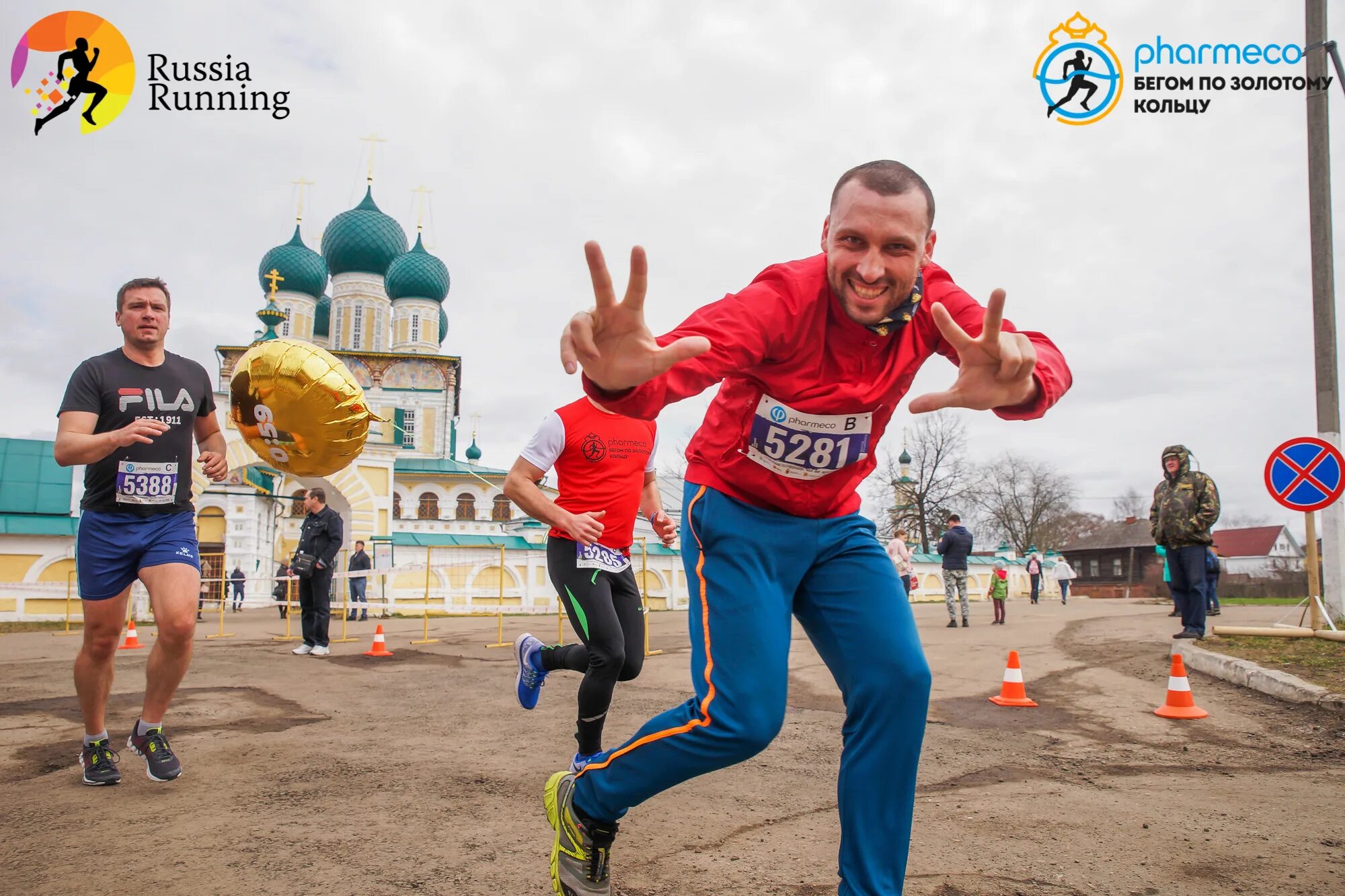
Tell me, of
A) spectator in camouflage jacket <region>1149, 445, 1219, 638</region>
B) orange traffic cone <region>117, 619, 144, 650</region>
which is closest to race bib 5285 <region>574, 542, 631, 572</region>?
spectator in camouflage jacket <region>1149, 445, 1219, 638</region>

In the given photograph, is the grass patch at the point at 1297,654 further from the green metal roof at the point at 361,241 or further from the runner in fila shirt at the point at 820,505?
the green metal roof at the point at 361,241

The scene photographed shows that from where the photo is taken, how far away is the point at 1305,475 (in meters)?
9.20

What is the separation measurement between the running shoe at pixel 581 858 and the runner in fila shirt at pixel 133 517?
2.48 meters

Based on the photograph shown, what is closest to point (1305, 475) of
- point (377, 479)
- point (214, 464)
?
point (214, 464)

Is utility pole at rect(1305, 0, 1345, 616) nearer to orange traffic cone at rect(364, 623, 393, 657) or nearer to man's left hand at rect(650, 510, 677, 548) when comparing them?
man's left hand at rect(650, 510, 677, 548)

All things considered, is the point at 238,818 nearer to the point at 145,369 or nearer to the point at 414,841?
the point at 414,841

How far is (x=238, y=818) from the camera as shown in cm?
362

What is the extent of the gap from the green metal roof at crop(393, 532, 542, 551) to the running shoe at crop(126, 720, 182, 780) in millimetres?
21440

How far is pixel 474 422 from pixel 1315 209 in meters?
61.8

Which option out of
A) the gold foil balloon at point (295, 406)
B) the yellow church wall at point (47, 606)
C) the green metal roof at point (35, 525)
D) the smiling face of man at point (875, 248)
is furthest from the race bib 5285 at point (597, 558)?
the yellow church wall at point (47, 606)

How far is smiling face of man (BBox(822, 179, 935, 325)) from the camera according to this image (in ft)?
8.47

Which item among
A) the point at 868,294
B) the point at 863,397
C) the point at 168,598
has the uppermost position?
the point at 868,294

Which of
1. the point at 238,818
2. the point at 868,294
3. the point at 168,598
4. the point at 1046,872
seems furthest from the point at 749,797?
the point at 168,598

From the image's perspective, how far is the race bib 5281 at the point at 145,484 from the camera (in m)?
4.51
